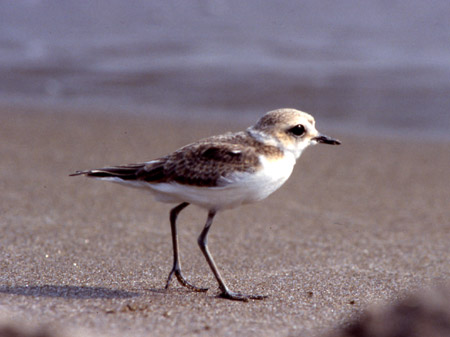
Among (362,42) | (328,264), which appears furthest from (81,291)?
(362,42)

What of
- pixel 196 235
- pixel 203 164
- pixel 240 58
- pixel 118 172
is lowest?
pixel 196 235

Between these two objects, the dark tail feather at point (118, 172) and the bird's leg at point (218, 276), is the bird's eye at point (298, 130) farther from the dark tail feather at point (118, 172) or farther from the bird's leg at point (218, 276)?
the dark tail feather at point (118, 172)

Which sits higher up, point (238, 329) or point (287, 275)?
point (238, 329)

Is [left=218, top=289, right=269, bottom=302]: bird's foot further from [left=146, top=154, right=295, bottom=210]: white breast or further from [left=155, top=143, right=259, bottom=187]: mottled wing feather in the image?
[left=155, top=143, right=259, bottom=187]: mottled wing feather

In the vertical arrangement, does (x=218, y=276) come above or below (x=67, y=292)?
above

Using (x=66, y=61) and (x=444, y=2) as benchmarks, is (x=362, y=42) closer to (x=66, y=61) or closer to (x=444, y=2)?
(x=444, y=2)

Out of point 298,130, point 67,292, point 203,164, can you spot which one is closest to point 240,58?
point 298,130

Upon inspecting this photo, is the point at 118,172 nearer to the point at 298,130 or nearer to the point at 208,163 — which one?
the point at 208,163

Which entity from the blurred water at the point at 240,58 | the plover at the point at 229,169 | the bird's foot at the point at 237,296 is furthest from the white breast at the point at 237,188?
the blurred water at the point at 240,58
